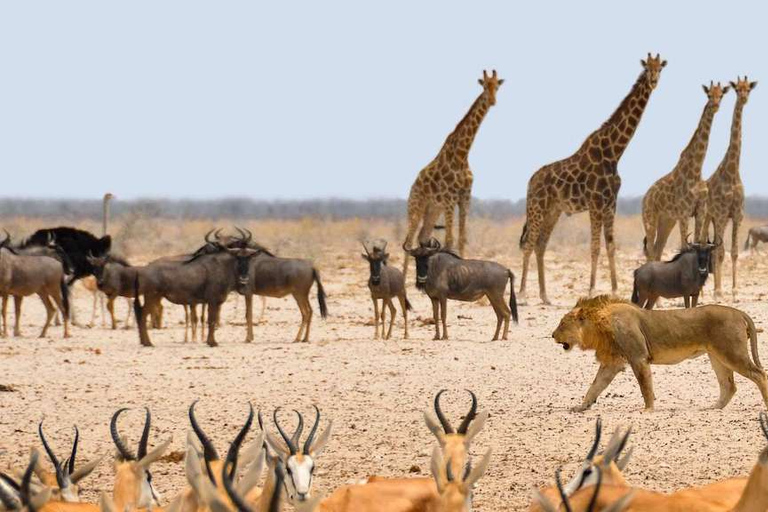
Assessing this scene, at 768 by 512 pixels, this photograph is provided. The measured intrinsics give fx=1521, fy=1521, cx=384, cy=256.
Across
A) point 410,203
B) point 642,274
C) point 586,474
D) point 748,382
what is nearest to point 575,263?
point 410,203

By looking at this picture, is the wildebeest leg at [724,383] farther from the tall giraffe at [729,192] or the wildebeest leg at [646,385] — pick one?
the tall giraffe at [729,192]

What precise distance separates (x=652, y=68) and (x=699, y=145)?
1.55 meters

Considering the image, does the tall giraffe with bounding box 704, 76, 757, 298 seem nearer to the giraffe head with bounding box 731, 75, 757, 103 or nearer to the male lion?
the giraffe head with bounding box 731, 75, 757, 103

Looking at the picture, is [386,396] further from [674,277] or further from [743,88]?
[743,88]

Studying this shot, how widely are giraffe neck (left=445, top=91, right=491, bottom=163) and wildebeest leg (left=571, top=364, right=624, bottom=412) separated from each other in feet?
47.5

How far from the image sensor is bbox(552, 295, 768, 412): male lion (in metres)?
13.1

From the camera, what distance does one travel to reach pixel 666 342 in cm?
1331

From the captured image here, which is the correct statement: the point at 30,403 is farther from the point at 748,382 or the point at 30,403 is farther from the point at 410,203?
the point at 410,203

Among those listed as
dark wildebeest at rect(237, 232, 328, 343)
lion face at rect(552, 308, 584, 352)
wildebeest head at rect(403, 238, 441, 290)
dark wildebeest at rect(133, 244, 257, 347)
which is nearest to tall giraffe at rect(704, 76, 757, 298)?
wildebeest head at rect(403, 238, 441, 290)

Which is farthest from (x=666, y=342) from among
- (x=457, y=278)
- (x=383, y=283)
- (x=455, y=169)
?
(x=455, y=169)

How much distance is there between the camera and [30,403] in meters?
14.4

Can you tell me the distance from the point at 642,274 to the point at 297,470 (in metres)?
13.4

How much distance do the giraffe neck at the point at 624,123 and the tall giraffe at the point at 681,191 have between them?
0.98 m

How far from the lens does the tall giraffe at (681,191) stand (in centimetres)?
2575
